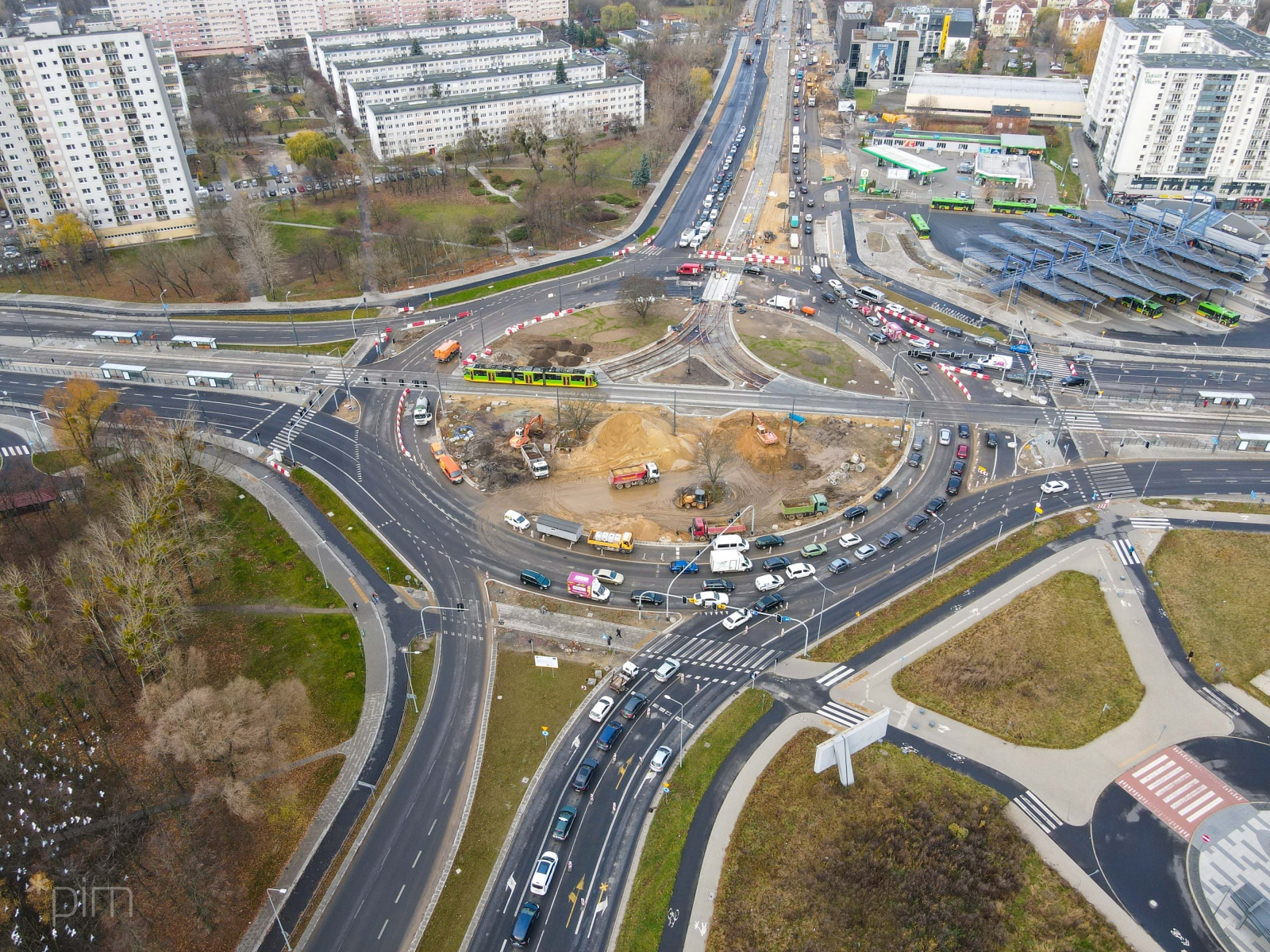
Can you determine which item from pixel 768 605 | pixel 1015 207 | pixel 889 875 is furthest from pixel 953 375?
pixel 889 875

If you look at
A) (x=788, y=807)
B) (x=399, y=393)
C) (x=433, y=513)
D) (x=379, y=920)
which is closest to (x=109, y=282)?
(x=399, y=393)

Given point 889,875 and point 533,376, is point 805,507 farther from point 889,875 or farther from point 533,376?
point 533,376

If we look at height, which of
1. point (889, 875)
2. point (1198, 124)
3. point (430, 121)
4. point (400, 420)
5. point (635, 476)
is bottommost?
point (889, 875)

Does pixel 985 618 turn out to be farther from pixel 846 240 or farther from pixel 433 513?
pixel 846 240

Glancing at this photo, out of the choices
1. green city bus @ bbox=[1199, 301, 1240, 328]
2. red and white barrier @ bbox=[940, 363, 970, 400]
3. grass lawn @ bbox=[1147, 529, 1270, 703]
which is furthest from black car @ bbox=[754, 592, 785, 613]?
green city bus @ bbox=[1199, 301, 1240, 328]

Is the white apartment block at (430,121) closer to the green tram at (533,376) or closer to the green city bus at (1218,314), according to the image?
the green tram at (533,376)

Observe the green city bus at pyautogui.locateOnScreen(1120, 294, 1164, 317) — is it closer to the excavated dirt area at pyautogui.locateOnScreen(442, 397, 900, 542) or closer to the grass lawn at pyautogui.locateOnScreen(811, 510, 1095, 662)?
the excavated dirt area at pyautogui.locateOnScreen(442, 397, 900, 542)

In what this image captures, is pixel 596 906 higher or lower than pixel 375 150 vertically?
lower
